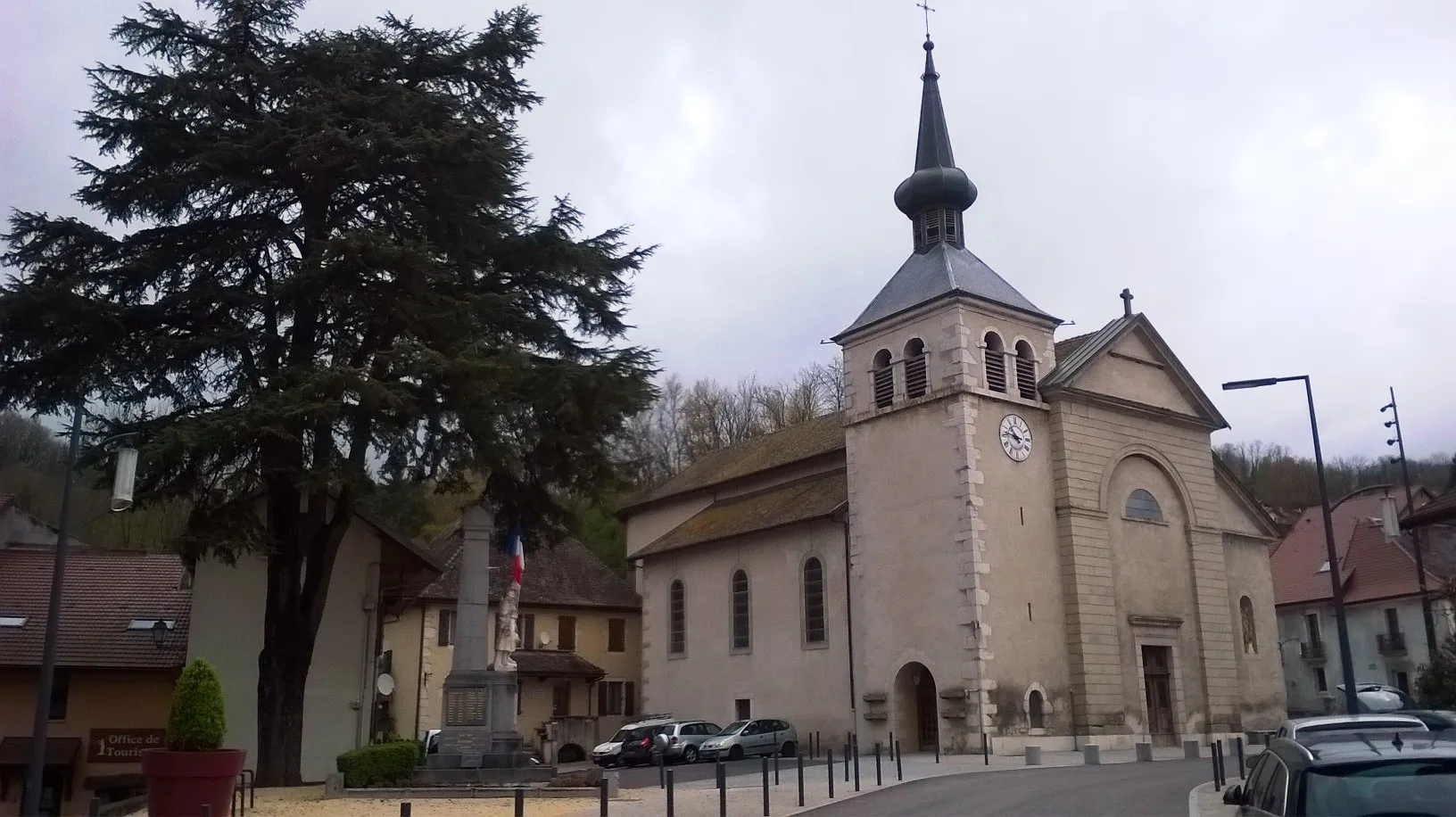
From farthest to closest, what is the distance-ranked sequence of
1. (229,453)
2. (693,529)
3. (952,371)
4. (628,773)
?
(693,529)
(952,371)
(628,773)
(229,453)

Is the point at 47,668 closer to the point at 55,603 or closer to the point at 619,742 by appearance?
the point at 55,603

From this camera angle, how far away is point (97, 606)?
1062 inches

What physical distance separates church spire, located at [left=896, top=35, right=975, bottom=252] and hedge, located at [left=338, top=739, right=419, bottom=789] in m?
22.2

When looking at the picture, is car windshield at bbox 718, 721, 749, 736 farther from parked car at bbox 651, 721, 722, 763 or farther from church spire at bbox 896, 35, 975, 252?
church spire at bbox 896, 35, 975, 252

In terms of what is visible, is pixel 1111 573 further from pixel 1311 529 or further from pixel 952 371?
pixel 1311 529

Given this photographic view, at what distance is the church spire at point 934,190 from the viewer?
35500 mm

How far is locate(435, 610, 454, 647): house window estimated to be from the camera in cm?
3819

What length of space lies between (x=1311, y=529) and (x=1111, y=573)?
2564 cm

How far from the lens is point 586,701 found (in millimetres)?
40875

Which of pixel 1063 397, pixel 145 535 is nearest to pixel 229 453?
pixel 1063 397

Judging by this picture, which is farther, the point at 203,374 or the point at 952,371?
the point at 952,371

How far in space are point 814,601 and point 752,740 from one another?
4.64m

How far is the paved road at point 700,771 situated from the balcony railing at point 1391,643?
87.8 feet

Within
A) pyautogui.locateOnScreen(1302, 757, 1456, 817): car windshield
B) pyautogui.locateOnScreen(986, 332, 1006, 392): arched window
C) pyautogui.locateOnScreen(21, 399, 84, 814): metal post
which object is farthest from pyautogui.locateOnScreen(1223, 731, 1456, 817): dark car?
pyautogui.locateOnScreen(986, 332, 1006, 392): arched window
